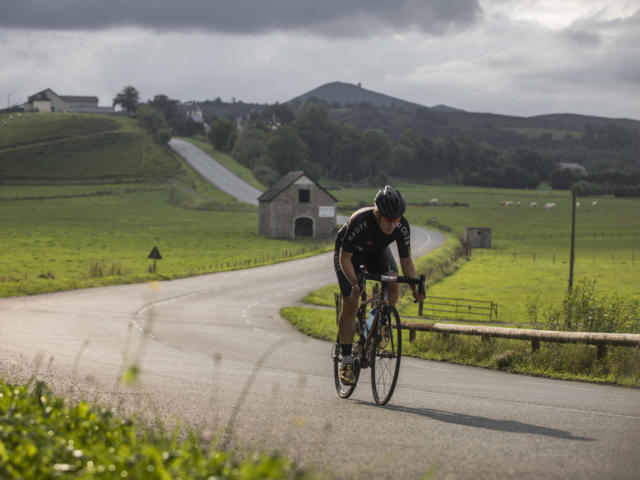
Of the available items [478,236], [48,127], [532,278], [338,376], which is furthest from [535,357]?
[48,127]

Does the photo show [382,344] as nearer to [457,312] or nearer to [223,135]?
[457,312]

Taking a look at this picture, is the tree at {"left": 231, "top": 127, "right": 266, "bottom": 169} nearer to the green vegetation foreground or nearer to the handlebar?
the green vegetation foreground

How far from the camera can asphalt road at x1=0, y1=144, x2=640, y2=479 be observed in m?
5.11

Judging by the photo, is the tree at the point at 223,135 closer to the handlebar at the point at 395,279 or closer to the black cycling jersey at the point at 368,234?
the black cycling jersey at the point at 368,234

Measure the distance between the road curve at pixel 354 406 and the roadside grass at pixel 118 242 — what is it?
15.9 metres

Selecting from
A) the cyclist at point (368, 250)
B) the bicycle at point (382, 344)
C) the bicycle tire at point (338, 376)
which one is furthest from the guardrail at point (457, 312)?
the bicycle at point (382, 344)

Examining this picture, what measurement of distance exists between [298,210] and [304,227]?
2.11m

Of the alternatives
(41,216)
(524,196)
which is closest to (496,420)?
(41,216)

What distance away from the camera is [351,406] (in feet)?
24.6

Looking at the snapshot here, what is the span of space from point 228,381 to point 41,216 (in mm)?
84194

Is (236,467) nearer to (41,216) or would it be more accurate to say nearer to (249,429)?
(249,429)

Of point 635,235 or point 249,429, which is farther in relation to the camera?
point 635,235

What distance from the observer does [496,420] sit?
6809 mm

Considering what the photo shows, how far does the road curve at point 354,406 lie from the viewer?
16.8 ft
